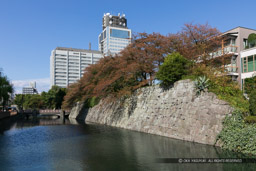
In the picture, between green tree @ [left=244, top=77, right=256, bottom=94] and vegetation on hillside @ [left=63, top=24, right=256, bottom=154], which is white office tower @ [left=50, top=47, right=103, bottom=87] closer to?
vegetation on hillside @ [left=63, top=24, right=256, bottom=154]

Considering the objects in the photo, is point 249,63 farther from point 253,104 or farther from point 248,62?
point 253,104

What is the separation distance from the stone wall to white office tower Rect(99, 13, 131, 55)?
146210mm

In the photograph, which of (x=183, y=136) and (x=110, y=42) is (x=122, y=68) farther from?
(x=110, y=42)

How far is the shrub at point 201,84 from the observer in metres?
17.6

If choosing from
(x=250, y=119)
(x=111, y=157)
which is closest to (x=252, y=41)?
(x=250, y=119)

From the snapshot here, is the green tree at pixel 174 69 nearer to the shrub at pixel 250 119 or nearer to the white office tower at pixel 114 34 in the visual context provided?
the shrub at pixel 250 119

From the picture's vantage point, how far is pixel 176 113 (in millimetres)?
20188

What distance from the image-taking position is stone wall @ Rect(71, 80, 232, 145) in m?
16.1

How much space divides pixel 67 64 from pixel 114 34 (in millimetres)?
49126

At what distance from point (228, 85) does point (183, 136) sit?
5.88 meters

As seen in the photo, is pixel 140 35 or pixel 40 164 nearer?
pixel 40 164

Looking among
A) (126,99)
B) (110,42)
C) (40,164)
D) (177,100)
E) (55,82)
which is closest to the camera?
(40,164)

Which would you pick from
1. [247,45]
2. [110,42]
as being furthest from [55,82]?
[247,45]

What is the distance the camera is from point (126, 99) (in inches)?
1224
